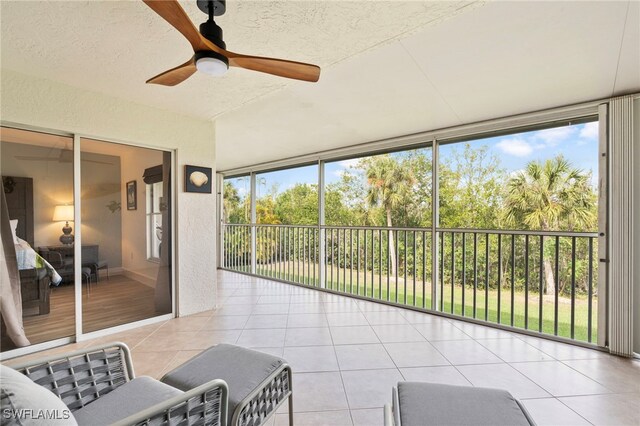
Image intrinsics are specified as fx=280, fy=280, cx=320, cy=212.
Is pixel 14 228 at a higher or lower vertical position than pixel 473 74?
lower

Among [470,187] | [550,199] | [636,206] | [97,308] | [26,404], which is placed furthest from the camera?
[470,187]

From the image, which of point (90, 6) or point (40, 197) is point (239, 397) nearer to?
point (90, 6)

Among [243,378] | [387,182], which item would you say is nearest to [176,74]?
[243,378]

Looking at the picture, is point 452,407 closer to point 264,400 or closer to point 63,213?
point 264,400

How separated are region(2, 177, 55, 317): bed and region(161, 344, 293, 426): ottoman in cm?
205

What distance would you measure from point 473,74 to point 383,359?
240cm

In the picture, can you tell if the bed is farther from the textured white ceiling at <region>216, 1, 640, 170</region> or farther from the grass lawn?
the grass lawn

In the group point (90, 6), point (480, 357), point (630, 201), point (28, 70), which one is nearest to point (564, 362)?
point (480, 357)

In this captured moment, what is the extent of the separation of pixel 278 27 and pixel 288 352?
247 cm

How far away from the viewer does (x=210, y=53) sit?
1428mm

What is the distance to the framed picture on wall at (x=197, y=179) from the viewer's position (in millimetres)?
3363

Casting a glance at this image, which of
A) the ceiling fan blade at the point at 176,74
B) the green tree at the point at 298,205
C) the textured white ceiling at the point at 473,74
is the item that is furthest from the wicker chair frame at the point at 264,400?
the green tree at the point at 298,205

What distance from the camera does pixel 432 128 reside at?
3.44m

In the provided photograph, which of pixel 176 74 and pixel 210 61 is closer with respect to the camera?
pixel 210 61
